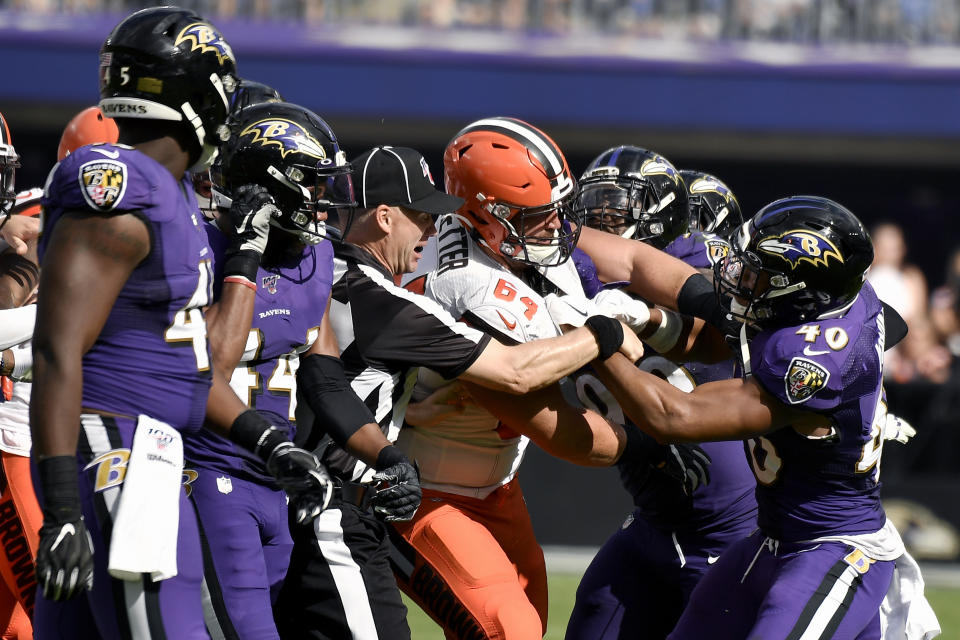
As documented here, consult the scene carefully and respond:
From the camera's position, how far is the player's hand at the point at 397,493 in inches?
145

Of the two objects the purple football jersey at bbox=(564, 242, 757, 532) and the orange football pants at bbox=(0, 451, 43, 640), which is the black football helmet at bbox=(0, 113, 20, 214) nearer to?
the orange football pants at bbox=(0, 451, 43, 640)

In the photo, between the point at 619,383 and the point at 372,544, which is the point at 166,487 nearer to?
the point at 372,544

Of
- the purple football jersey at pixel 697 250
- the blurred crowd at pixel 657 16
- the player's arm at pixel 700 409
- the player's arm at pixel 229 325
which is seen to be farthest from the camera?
the blurred crowd at pixel 657 16

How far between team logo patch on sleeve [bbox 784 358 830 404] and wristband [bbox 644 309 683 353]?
83 centimetres

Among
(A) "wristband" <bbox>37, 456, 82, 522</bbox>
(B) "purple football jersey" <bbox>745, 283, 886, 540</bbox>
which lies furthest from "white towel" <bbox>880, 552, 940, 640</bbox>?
(A) "wristband" <bbox>37, 456, 82, 522</bbox>

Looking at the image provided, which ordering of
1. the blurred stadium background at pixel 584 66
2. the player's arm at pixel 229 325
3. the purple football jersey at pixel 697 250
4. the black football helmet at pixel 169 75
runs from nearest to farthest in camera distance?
the black football helmet at pixel 169 75
the player's arm at pixel 229 325
the purple football jersey at pixel 697 250
the blurred stadium background at pixel 584 66

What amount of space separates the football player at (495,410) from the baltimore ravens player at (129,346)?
110 cm

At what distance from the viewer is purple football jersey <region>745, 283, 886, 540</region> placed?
3.76 metres

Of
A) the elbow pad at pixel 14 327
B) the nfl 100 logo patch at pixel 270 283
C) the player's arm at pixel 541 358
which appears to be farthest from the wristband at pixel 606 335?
the elbow pad at pixel 14 327

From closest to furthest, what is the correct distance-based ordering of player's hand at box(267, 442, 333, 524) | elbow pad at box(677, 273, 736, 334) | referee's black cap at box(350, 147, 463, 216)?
player's hand at box(267, 442, 333, 524) < referee's black cap at box(350, 147, 463, 216) < elbow pad at box(677, 273, 736, 334)

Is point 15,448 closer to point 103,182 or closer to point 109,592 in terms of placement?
point 109,592

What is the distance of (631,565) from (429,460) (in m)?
0.95

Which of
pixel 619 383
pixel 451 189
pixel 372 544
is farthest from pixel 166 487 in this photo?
pixel 451 189

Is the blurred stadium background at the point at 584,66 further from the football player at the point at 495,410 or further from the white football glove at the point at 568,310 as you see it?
the white football glove at the point at 568,310
